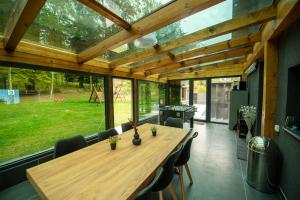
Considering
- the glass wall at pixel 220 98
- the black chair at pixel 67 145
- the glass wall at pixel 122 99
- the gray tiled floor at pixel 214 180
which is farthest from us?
the glass wall at pixel 220 98

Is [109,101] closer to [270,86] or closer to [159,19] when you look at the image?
[159,19]

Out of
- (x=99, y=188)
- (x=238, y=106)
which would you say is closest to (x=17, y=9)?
(x=99, y=188)

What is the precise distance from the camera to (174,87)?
292 inches

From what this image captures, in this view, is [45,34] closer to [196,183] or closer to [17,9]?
[17,9]

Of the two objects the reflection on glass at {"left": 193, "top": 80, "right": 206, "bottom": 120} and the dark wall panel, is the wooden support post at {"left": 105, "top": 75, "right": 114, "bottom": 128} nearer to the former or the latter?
the dark wall panel

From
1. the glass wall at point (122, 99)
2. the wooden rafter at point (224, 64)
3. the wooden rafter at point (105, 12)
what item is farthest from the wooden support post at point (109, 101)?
the wooden rafter at point (224, 64)

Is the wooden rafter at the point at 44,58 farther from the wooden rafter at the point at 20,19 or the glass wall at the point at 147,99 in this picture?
the glass wall at the point at 147,99

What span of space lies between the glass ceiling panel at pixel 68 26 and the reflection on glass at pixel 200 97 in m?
5.30

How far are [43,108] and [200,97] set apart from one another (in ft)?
19.8

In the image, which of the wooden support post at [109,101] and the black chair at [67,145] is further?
the wooden support post at [109,101]

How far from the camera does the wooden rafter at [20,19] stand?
1311 mm

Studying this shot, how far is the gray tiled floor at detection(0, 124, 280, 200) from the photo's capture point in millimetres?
2012

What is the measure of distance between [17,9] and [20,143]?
98.0 inches

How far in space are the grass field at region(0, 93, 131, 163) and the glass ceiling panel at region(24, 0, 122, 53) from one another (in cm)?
141
